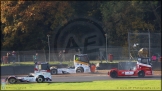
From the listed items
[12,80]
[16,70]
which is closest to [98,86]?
[12,80]

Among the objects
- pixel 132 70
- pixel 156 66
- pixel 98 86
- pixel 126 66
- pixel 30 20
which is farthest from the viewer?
pixel 30 20

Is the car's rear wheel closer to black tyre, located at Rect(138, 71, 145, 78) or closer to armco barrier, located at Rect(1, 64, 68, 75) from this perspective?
black tyre, located at Rect(138, 71, 145, 78)

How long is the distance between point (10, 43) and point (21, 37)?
1757 mm

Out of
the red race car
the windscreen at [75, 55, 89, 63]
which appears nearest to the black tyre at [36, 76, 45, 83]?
the red race car

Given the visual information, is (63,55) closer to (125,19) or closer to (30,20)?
(30,20)

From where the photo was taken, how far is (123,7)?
52.8 meters

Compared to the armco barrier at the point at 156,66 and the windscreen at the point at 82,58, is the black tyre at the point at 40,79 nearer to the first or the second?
the windscreen at the point at 82,58

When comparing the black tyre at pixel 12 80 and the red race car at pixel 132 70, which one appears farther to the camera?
the red race car at pixel 132 70

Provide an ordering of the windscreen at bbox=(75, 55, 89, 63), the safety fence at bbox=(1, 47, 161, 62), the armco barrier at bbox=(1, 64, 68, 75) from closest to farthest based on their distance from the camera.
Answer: the armco barrier at bbox=(1, 64, 68, 75)
the windscreen at bbox=(75, 55, 89, 63)
the safety fence at bbox=(1, 47, 161, 62)

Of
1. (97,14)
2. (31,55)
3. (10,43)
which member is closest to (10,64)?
(31,55)

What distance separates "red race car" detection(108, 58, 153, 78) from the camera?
3406cm

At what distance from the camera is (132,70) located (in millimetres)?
34281

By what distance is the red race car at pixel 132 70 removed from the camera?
34.1 meters

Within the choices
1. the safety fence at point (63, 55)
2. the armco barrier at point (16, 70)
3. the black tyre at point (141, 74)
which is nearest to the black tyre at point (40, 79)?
the black tyre at point (141, 74)
